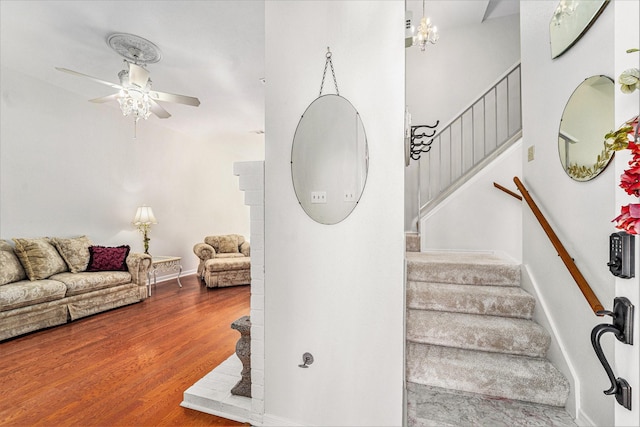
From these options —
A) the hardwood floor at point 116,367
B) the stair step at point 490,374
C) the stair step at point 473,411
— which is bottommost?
the hardwood floor at point 116,367

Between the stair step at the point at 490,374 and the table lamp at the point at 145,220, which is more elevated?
the table lamp at the point at 145,220

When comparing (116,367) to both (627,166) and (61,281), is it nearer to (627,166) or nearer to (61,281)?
(61,281)

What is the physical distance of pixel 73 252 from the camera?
400cm

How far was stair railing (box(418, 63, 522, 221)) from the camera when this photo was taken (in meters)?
4.09

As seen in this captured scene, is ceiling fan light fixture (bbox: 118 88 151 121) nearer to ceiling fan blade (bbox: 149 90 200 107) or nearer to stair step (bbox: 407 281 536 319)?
ceiling fan blade (bbox: 149 90 200 107)

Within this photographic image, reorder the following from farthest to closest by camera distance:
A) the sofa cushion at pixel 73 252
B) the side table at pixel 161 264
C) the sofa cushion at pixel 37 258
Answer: the side table at pixel 161 264 → the sofa cushion at pixel 73 252 → the sofa cushion at pixel 37 258

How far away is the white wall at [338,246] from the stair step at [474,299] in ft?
2.79

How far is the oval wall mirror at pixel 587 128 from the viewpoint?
1.46 meters

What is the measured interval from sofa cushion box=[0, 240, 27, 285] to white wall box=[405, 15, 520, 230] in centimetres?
487

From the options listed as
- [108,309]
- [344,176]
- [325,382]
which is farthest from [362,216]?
[108,309]

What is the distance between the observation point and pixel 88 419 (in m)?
1.81

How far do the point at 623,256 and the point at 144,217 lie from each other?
5766 mm

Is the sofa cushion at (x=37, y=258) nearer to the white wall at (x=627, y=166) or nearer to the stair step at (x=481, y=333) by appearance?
the stair step at (x=481, y=333)

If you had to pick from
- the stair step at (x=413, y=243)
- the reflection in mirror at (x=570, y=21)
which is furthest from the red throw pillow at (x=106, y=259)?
the reflection in mirror at (x=570, y=21)
